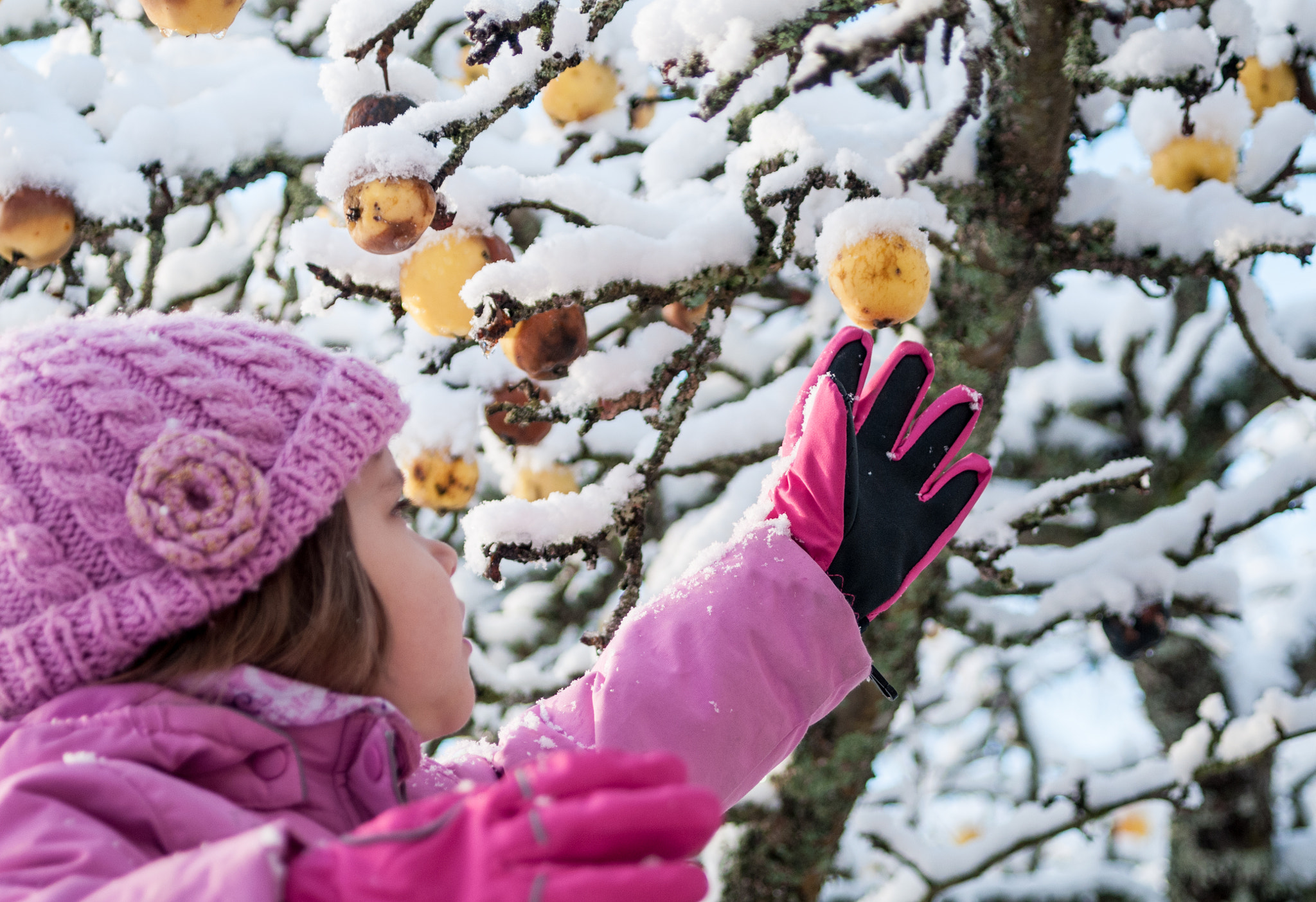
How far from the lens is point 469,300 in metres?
1.37

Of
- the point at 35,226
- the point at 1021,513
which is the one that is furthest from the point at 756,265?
the point at 35,226

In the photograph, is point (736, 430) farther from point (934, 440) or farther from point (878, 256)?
point (878, 256)

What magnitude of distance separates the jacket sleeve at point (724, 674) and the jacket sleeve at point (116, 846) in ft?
1.82

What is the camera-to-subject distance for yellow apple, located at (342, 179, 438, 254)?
1.36m

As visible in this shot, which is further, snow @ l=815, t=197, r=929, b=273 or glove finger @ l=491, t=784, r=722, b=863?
snow @ l=815, t=197, r=929, b=273

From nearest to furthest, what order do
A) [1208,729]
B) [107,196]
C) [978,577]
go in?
[107,196] → [1208,729] → [978,577]

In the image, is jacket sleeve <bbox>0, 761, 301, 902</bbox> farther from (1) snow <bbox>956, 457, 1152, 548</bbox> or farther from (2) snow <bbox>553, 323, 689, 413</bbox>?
(1) snow <bbox>956, 457, 1152, 548</bbox>

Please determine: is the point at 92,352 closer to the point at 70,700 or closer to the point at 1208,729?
the point at 70,700

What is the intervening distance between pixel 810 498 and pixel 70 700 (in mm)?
981

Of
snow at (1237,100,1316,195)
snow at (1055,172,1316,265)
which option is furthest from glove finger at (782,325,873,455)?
snow at (1237,100,1316,195)

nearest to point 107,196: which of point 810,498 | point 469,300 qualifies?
point 469,300

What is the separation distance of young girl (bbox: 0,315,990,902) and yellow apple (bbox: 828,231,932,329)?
16 centimetres

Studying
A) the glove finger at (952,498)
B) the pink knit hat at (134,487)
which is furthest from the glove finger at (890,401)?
the pink knit hat at (134,487)

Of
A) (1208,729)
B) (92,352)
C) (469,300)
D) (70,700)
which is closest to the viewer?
(70,700)
